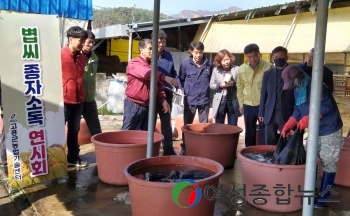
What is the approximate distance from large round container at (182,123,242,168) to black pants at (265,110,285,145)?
0.35 metres

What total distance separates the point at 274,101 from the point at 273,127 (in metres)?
0.33

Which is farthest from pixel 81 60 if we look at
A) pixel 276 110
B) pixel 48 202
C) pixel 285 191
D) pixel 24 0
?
pixel 24 0

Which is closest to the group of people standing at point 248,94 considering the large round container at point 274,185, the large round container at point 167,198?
the large round container at point 274,185

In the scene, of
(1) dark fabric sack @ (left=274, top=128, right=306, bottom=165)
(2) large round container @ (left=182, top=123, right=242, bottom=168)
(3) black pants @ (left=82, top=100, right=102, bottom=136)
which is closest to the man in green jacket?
(3) black pants @ (left=82, top=100, right=102, bottom=136)

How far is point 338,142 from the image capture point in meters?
3.17

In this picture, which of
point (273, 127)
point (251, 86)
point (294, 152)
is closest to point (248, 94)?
point (251, 86)

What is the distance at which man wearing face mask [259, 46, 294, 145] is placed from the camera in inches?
158

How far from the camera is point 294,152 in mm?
3203

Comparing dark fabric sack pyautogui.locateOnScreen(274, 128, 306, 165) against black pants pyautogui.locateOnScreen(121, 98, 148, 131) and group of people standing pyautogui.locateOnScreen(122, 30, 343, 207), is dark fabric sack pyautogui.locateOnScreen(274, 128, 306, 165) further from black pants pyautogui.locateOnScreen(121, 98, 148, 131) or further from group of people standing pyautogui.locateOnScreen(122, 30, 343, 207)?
black pants pyautogui.locateOnScreen(121, 98, 148, 131)

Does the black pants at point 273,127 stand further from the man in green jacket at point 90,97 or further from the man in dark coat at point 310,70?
the man in green jacket at point 90,97

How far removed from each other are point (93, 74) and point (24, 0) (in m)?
5.45

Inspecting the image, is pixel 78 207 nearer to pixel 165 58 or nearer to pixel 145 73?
pixel 145 73

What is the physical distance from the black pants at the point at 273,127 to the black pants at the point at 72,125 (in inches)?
92.6

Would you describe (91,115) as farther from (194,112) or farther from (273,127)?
(273,127)
